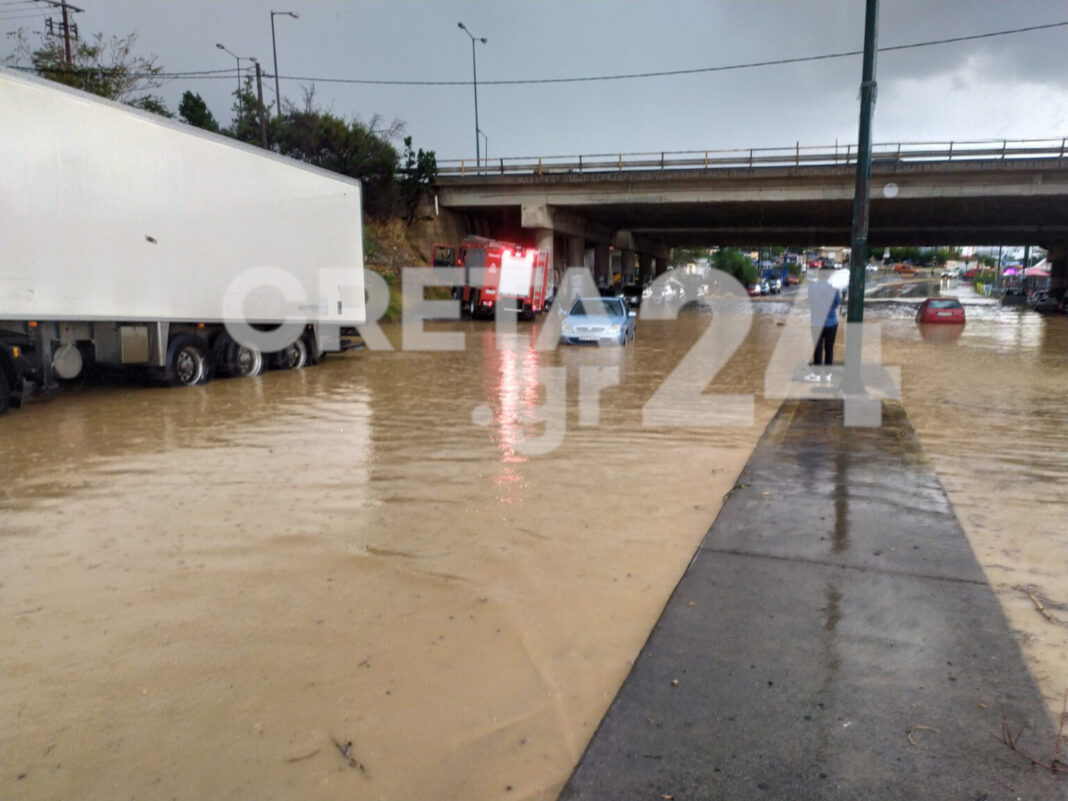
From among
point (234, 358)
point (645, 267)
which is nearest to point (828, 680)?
point (234, 358)

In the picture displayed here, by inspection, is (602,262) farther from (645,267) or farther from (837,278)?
(837,278)

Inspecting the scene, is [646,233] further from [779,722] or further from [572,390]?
[779,722]

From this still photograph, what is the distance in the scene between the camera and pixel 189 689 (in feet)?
12.0

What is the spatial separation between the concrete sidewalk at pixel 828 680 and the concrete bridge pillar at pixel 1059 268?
57.2 meters

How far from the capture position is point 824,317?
1350 cm

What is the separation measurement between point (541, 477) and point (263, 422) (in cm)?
474

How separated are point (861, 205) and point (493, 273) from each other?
898 inches

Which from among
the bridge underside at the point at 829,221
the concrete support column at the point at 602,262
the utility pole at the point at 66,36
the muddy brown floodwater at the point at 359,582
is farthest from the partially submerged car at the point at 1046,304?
the utility pole at the point at 66,36

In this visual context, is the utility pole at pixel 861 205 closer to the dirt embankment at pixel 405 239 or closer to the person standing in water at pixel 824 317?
the person standing in water at pixel 824 317

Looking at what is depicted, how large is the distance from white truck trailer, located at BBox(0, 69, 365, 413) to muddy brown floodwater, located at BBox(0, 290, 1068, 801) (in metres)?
1.48

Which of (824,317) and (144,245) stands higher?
(144,245)

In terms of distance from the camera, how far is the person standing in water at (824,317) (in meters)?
13.2

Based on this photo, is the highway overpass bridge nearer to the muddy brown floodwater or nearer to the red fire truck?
the red fire truck

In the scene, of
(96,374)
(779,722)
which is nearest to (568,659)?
(779,722)
